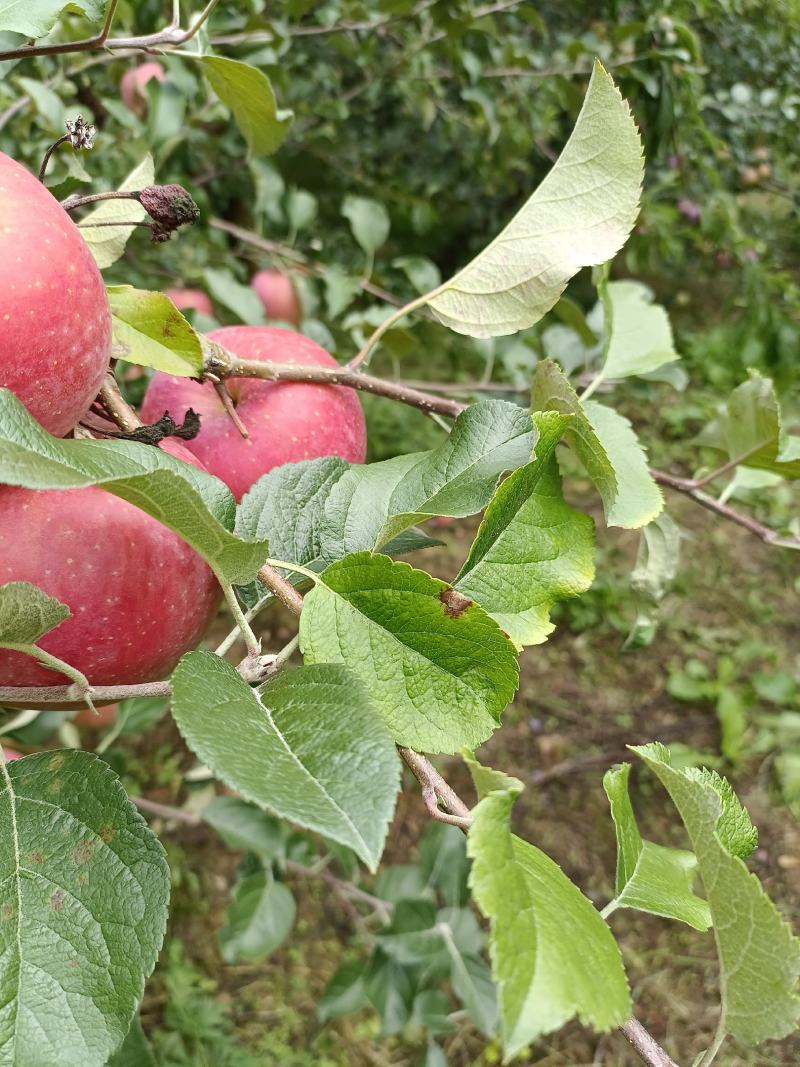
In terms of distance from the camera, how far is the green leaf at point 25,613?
334 mm

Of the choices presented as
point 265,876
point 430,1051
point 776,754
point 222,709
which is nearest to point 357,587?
point 222,709

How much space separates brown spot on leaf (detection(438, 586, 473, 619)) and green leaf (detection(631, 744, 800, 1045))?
9cm

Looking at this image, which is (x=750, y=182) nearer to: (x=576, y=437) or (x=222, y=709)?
(x=576, y=437)

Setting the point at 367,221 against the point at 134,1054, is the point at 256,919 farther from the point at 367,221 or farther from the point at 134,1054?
the point at 367,221

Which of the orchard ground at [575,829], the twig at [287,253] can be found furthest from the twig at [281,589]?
the orchard ground at [575,829]

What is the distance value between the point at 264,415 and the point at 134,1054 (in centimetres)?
54

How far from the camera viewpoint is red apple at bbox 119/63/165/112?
1221 mm

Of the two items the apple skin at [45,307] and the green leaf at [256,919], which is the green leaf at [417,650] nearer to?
the apple skin at [45,307]

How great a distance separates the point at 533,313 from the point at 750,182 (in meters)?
2.42

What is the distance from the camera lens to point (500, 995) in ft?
0.85

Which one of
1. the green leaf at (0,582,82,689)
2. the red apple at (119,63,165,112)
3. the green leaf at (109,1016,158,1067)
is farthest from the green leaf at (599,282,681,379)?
the red apple at (119,63,165,112)

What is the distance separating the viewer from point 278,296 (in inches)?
52.7

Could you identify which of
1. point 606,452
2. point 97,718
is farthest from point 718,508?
point 97,718

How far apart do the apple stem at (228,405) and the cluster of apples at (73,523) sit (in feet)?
0.21
